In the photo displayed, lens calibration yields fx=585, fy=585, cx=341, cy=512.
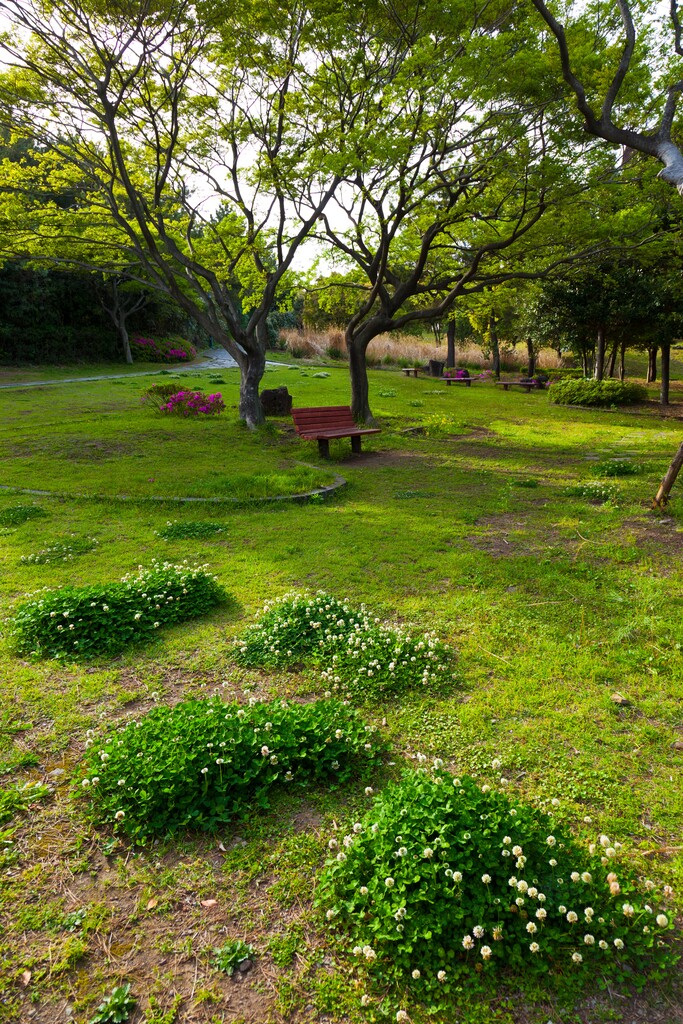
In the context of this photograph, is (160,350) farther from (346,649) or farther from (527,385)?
(346,649)

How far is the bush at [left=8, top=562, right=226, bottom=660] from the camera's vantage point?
478 centimetres

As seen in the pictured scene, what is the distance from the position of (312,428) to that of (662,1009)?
38.9 feet

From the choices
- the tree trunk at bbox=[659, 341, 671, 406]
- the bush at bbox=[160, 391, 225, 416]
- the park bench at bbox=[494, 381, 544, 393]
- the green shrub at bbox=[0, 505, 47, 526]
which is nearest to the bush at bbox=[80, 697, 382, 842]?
the green shrub at bbox=[0, 505, 47, 526]

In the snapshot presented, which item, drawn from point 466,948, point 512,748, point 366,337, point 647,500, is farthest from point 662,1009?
point 366,337

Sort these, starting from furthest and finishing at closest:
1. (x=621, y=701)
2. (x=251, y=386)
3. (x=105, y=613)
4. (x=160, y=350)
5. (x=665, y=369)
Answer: (x=160, y=350)
(x=665, y=369)
(x=251, y=386)
(x=105, y=613)
(x=621, y=701)

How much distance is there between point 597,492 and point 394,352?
113 ft

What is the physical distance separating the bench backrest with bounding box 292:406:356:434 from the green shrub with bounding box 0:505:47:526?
230 inches

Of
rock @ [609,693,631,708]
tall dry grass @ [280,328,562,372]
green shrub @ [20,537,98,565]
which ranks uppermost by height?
tall dry grass @ [280,328,562,372]

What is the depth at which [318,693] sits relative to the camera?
4.14 m

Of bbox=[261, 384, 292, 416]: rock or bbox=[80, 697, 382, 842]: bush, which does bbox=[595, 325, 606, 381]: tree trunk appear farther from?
bbox=[80, 697, 382, 842]: bush

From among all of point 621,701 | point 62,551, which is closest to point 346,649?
point 621,701

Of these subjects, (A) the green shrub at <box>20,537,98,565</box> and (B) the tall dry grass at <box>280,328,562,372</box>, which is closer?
(A) the green shrub at <box>20,537,98,565</box>

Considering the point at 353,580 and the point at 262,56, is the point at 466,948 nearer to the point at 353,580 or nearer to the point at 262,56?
the point at 353,580

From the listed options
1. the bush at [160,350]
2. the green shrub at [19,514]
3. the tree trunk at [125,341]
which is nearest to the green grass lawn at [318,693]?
the green shrub at [19,514]
